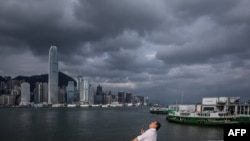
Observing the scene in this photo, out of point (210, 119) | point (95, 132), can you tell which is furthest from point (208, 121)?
point (95, 132)

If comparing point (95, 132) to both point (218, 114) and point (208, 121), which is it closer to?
point (208, 121)

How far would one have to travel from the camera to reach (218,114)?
3110 inches

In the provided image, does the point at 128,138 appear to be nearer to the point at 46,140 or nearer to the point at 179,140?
the point at 179,140

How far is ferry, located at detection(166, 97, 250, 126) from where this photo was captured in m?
76.8

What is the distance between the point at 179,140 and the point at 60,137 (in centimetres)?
2538

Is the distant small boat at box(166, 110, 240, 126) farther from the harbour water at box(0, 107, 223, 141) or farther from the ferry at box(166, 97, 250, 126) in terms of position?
the harbour water at box(0, 107, 223, 141)

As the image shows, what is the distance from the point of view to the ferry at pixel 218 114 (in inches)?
3024

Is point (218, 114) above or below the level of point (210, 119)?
above

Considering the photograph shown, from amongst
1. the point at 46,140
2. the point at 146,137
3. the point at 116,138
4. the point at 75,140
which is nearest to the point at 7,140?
the point at 46,140

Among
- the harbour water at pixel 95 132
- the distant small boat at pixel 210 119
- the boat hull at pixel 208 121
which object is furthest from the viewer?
the distant small boat at pixel 210 119

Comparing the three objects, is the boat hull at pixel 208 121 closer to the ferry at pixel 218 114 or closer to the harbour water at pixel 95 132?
the ferry at pixel 218 114

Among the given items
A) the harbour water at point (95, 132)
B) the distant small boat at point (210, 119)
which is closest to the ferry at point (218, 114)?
the distant small boat at point (210, 119)

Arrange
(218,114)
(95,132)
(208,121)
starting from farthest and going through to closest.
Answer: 1. (218,114)
2. (208,121)
3. (95,132)

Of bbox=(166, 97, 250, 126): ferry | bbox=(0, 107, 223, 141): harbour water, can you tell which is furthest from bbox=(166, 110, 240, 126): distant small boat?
bbox=(0, 107, 223, 141): harbour water
